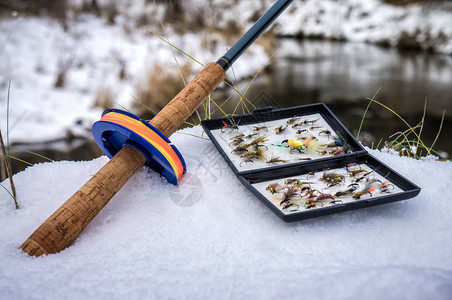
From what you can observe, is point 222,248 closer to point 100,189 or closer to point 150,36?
point 100,189

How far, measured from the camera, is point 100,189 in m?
0.84

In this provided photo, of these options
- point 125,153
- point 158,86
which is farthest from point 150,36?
point 125,153

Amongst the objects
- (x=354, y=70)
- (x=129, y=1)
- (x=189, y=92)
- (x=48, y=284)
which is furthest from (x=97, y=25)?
(x=48, y=284)

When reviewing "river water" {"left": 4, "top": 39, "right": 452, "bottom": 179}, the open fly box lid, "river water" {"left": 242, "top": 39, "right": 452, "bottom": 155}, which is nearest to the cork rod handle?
the open fly box lid

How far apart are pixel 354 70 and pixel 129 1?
8.66ft

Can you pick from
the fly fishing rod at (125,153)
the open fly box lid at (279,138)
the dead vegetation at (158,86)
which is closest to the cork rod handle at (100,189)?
the fly fishing rod at (125,153)

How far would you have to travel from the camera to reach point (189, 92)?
102 cm

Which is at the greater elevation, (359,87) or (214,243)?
(214,243)

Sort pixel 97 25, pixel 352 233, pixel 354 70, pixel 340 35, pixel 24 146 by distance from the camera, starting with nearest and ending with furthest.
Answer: pixel 352 233 → pixel 24 146 → pixel 354 70 → pixel 97 25 → pixel 340 35

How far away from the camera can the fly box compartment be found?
85 cm

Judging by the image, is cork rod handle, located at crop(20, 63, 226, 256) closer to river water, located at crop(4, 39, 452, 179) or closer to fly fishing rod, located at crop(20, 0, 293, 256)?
fly fishing rod, located at crop(20, 0, 293, 256)

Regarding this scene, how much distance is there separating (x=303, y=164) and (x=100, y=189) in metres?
0.44

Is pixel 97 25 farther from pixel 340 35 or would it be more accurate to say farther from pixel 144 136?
pixel 144 136

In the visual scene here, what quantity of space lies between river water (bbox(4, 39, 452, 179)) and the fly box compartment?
52.0 inches
